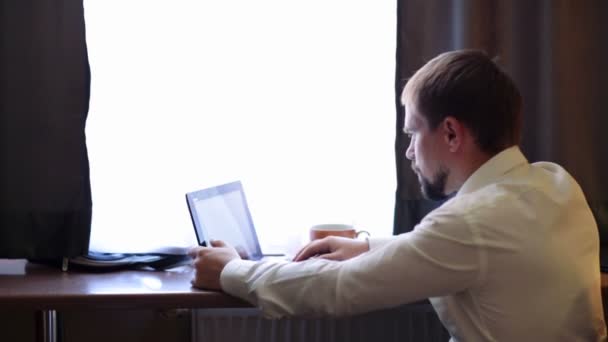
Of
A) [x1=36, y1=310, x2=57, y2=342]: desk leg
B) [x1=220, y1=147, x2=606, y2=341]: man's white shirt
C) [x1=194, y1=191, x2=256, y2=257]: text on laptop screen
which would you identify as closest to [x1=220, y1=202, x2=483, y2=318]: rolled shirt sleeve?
[x1=220, y1=147, x2=606, y2=341]: man's white shirt

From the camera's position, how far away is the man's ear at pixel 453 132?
126 cm

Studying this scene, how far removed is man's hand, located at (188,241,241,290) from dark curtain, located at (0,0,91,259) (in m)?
0.45

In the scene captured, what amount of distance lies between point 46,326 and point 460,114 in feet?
3.34

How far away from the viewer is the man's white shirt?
1.14 metres

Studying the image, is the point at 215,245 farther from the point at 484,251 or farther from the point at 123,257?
the point at 484,251

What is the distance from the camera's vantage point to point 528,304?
1.17m

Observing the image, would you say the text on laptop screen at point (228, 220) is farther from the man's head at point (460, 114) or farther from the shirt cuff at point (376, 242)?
the man's head at point (460, 114)

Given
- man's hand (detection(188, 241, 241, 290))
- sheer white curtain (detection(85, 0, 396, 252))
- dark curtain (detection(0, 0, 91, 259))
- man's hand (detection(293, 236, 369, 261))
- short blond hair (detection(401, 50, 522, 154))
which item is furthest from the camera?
sheer white curtain (detection(85, 0, 396, 252))

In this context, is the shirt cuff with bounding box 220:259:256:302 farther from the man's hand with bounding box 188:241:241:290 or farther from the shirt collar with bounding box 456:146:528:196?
the shirt collar with bounding box 456:146:528:196

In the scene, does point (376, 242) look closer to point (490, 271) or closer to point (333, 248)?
point (333, 248)

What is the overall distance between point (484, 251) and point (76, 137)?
3.45 ft

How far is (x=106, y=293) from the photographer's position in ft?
4.75

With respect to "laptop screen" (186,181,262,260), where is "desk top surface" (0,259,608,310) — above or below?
below

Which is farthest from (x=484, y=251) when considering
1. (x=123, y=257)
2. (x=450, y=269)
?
(x=123, y=257)
